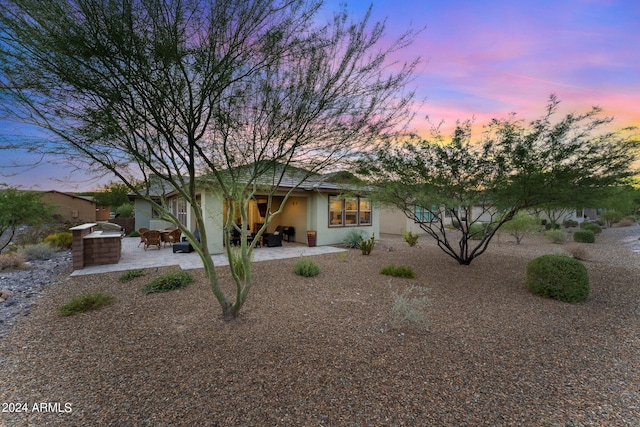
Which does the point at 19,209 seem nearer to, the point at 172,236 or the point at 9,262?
the point at 9,262

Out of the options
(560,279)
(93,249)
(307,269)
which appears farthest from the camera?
(93,249)

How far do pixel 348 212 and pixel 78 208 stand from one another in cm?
3207

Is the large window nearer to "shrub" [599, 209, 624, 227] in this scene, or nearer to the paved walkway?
the paved walkway

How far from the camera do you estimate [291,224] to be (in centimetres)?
1398

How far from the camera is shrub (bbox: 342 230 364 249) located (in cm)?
1213

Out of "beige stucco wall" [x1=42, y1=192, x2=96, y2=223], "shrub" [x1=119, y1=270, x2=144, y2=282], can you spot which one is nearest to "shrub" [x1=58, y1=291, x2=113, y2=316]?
"shrub" [x1=119, y1=270, x2=144, y2=282]

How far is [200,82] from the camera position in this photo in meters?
3.09

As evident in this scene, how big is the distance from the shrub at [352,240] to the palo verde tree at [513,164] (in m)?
4.96

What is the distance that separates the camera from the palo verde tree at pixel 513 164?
5473mm

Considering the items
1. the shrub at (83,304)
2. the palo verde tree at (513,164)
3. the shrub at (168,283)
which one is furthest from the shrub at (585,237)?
the shrub at (83,304)

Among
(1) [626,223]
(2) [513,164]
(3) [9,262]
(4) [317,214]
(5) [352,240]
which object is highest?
(2) [513,164]

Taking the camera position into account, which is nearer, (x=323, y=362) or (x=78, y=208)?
(x=323, y=362)

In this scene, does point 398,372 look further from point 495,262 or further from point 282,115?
point 495,262

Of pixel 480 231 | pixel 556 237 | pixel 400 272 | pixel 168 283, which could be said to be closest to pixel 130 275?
pixel 168 283
